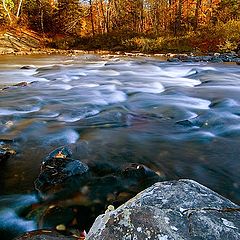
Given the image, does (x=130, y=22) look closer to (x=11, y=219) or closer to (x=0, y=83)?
(x=0, y=83)

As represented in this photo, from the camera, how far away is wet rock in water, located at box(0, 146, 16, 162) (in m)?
4.01

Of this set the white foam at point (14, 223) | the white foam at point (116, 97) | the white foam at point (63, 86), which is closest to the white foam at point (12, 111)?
the white foam at point (116, 97)

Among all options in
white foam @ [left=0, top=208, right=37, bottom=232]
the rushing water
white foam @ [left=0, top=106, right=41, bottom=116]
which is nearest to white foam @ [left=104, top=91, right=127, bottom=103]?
the rushing water

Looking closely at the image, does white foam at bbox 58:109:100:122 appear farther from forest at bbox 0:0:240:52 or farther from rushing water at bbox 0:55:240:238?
forest at bbox 0:0:240:52

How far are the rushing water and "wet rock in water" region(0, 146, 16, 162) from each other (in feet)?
0.23

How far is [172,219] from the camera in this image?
169 cm

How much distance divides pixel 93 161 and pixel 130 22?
3699 centimetres

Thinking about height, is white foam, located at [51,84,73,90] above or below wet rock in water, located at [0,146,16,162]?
below

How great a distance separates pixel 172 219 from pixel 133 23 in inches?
1520

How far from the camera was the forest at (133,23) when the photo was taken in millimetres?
27750

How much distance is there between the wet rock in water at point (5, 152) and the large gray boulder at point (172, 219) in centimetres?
257

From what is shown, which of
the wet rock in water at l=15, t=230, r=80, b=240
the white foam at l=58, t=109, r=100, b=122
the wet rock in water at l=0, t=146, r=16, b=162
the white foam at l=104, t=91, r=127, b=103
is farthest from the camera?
the white foam at l=104, t=91, r=127, b=103

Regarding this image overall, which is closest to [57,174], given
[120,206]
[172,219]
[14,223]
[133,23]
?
[14,223]

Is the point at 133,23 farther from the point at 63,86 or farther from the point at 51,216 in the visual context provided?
the point at 51,216
